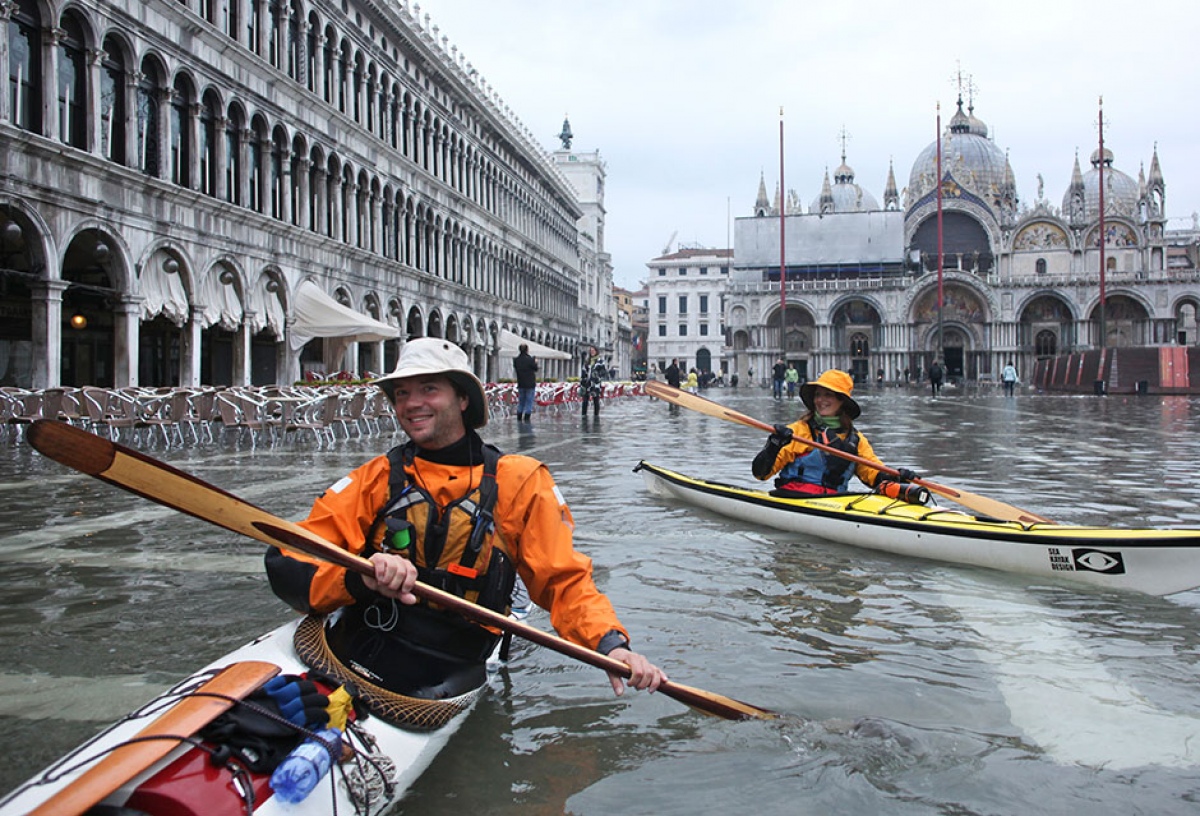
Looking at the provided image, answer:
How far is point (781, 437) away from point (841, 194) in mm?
93020

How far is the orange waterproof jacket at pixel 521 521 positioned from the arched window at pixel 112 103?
1818 cm

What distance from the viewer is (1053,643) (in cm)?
463

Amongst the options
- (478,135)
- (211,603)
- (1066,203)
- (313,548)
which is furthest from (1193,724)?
(1066,203)

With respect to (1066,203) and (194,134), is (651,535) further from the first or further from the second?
(1066,203)

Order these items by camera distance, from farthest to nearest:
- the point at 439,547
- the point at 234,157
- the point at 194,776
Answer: the point at 234,157 → the point at 439,547 → the point at 194,776

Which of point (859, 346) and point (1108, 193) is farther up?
point (1108, 193)

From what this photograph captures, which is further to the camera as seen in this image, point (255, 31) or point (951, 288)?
point (951, 288)

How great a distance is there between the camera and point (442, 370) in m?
3.42

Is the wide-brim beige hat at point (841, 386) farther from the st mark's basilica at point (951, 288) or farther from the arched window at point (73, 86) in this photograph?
the st mark's basilica at point (951, 288)

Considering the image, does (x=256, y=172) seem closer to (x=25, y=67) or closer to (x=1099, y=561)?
(x=25, y=67)

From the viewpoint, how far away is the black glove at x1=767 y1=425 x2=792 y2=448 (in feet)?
23.3

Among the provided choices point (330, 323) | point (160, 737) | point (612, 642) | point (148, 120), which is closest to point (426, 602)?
point (612, 642)

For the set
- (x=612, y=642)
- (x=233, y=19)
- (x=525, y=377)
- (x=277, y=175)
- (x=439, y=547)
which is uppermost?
(x=233, y=19)

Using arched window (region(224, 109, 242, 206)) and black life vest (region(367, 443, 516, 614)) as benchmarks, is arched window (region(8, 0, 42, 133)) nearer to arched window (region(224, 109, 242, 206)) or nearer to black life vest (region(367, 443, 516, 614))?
arched window (region(224, 109, 242, 206))
